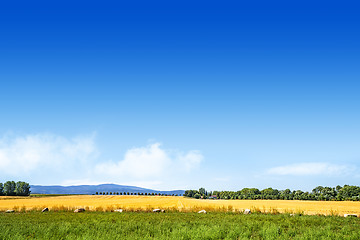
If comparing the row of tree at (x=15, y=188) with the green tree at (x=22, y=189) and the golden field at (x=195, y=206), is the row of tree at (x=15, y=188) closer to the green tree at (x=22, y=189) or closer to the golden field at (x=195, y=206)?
the green tree at (x=22, y=189)

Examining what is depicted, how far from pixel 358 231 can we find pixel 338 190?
145 metres

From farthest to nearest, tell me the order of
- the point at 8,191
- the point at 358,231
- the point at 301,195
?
the point at 8,191 → the point at 301,195 → the point at 358,231

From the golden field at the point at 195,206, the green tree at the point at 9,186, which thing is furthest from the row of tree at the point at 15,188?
the golden field at the point at 195,206

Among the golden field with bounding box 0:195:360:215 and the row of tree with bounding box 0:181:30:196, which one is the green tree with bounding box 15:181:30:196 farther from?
the golden field with bounding box 0:195:360:215

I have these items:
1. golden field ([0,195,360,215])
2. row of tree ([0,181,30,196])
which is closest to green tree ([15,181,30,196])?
row of tree ([0,181,30,196])

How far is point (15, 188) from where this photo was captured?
579ft

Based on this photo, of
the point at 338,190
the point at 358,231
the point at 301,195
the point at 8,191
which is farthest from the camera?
the point at 8,191

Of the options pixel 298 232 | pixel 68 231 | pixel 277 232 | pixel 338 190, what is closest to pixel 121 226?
pixel 68 231

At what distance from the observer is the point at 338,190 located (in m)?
146

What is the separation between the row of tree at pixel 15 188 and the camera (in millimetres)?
165825

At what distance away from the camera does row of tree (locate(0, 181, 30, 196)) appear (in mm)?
165825

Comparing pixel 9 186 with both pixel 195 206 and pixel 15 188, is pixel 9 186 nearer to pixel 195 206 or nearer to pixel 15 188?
pixel 15 188

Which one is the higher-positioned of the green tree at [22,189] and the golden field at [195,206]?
the green tree at [22,189]

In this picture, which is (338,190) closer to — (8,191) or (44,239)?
(44,239)
